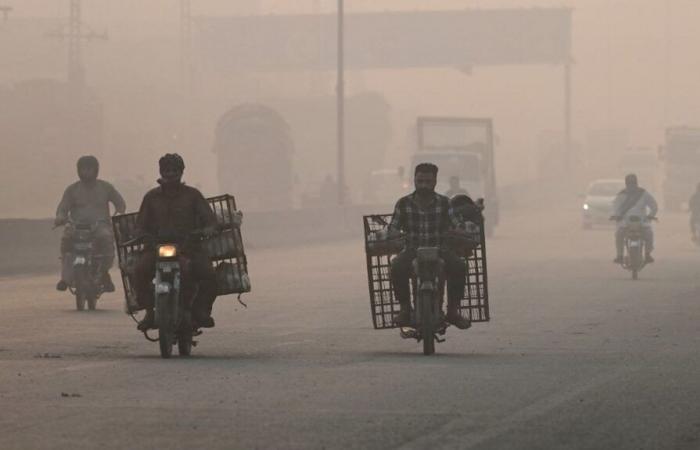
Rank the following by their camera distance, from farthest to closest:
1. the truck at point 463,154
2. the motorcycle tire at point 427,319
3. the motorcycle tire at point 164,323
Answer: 1. the truck at point 463,154
2. the motorcycle tire at point 427,319
3. the motorcycle tire at point 164,323

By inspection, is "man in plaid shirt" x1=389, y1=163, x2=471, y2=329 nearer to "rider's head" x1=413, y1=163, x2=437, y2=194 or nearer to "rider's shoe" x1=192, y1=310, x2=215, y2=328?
"rider's head" x1=413, y1=163, x2=437, y2=194

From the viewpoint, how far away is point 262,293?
2659 cm

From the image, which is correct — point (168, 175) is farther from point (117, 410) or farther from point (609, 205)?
point (609, 205)

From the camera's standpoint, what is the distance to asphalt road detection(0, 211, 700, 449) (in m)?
9.96

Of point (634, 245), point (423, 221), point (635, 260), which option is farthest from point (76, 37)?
point (423, 221)

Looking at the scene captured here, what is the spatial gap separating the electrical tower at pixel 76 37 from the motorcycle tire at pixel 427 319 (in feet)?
286

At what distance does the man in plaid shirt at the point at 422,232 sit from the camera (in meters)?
15.6

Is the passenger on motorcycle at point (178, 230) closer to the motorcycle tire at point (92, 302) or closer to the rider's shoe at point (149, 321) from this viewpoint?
the rider's shoe at point (149, 321)

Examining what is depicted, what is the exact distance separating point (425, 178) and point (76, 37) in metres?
88.4

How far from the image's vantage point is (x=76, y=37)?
102 m

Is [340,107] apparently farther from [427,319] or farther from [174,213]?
[174,213]

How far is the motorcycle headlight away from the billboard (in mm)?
87326

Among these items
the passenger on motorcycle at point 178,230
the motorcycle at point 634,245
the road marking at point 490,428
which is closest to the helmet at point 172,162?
the passenger on motorcycle at point 178,230

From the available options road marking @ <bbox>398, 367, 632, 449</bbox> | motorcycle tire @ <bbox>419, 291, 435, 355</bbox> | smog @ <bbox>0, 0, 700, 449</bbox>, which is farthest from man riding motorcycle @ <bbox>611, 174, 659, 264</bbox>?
road marking @ <bbox>398, 367, 632, 449</bbox>
